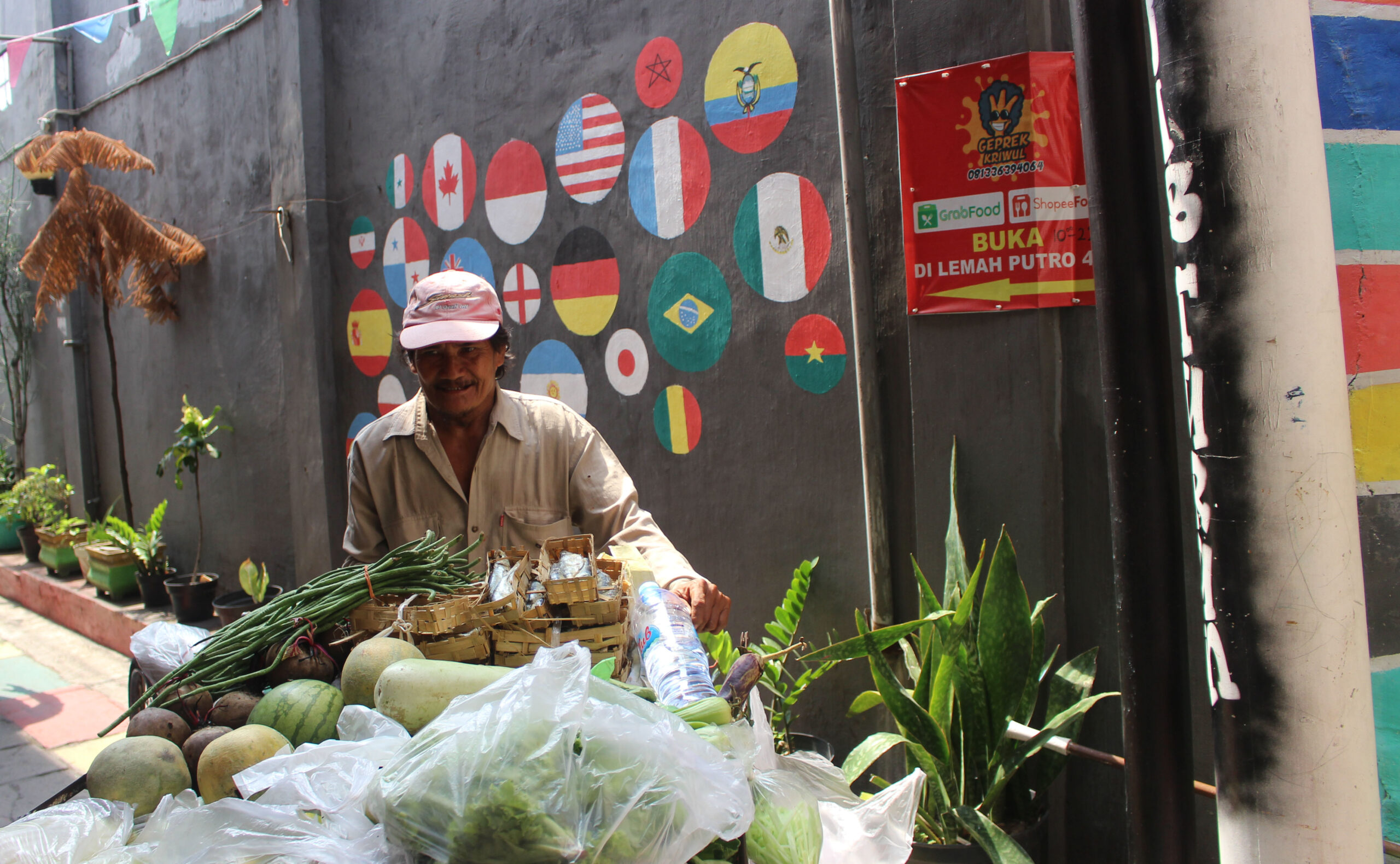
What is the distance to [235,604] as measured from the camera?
19.5 ft

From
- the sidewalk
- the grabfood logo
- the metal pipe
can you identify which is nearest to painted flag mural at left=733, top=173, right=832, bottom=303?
the grabfood logo

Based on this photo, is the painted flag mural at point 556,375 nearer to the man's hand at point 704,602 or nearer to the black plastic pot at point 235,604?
the man's hand at point 704,602

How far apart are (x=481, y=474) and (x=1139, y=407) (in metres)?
2.03

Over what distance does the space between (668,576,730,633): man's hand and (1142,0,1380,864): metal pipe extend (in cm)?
112

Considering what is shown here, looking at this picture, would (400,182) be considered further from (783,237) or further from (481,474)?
(481,474)

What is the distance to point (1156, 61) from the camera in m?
1.20

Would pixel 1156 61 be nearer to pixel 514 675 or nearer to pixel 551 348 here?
pixel 514 675

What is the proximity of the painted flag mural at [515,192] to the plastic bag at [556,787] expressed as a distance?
3.52m

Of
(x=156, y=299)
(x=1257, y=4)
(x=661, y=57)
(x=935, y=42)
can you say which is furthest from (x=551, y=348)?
(x=156, y=299)

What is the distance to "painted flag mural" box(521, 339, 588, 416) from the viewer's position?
4273mm

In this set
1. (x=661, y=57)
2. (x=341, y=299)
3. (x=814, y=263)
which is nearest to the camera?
(x=814, y=263)

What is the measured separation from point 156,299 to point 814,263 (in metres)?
5.86

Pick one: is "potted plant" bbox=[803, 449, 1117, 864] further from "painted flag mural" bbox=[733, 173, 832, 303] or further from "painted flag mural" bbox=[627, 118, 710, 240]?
"painted flag mural" bbox=[627, 118, 710, 240]

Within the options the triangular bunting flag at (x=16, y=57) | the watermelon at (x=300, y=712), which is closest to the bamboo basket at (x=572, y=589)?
the watermelon at (x=300, y=712)
